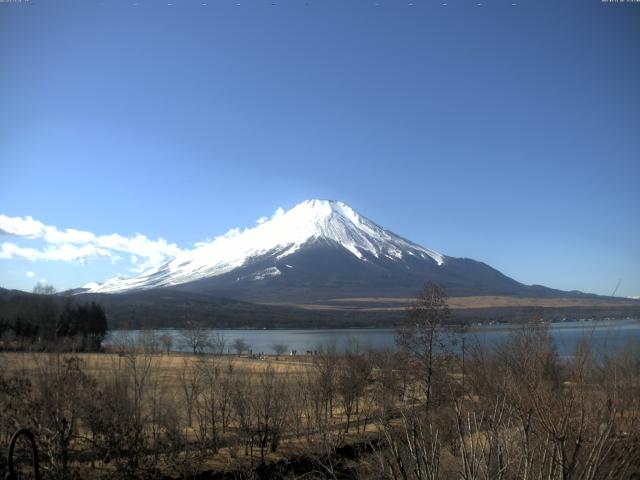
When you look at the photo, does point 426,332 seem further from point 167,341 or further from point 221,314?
point 221,314

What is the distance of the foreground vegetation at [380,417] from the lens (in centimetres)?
504

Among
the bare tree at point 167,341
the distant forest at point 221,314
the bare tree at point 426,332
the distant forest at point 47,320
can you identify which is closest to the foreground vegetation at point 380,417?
the bare tree at point 426,332

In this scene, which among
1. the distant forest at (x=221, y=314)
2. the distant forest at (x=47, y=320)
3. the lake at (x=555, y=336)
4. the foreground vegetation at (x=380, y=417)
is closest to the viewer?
the foreground vegetation at (x=380, y=417)

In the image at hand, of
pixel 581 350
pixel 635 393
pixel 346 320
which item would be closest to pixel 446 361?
pixel 635 393

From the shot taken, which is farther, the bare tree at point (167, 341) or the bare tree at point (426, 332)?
the bare tree at point (167, 341)

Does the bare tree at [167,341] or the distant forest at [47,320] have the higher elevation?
the distant forest at [47,320]

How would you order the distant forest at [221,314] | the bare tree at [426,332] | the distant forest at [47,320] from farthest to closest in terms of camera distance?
the distant forest at [221,314]
the distant forest at [47,320]
the bare tree at [426,332]

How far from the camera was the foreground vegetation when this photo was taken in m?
5.04

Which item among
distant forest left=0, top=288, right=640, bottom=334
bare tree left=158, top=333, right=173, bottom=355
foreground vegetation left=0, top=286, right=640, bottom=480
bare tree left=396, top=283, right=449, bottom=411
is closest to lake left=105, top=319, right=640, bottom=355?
foreground vegetation left=0, top=286, right=640, bottom=480

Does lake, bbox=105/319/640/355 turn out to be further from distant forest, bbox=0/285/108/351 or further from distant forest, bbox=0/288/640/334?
distant forest, bbox=0/288/640/334

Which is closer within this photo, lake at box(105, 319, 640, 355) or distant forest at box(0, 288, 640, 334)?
lake at box(105, 319, 640, 355)

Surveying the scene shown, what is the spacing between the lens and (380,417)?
703cm

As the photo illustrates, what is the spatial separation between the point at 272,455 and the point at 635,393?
590 inches

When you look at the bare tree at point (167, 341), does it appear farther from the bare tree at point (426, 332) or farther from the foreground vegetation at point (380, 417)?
the bare tree at point (426, 332)
